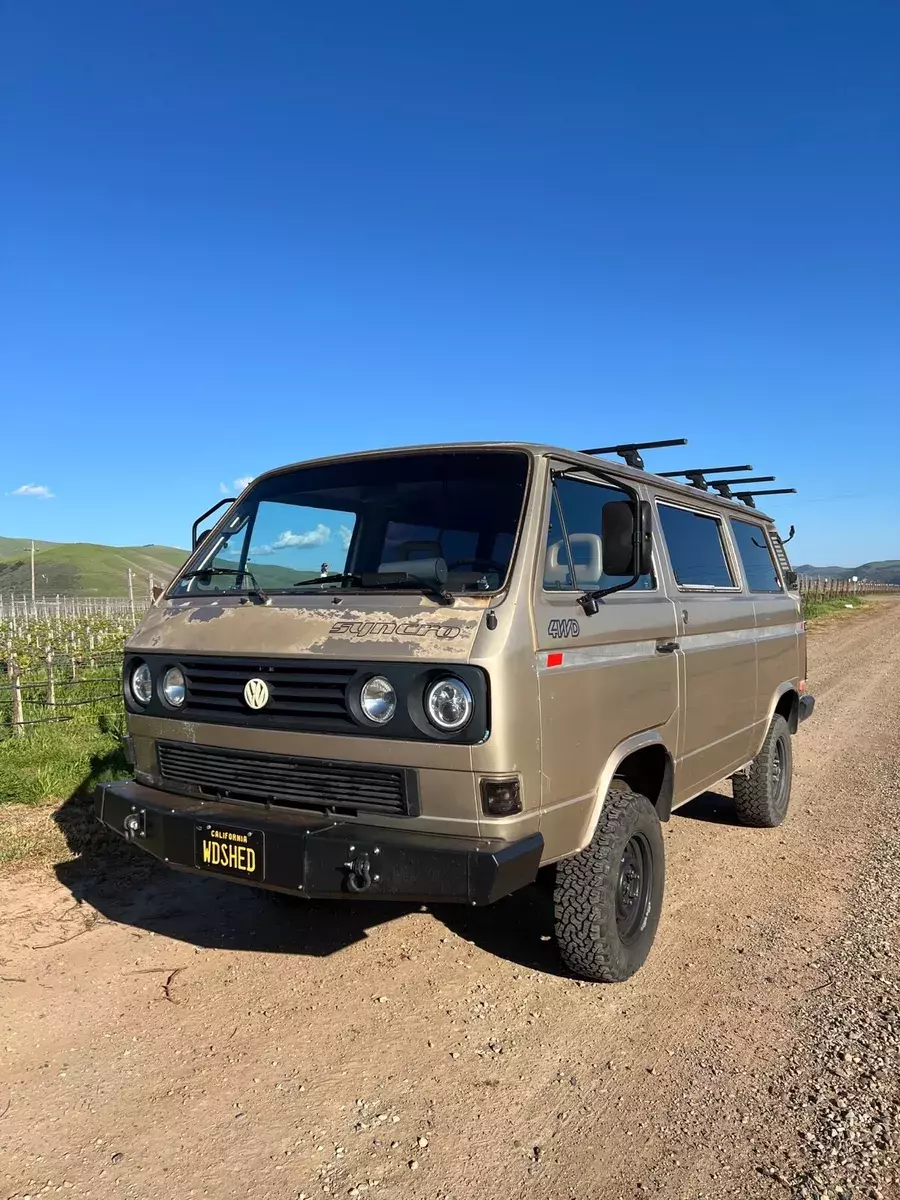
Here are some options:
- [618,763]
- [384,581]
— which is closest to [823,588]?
[618,763]

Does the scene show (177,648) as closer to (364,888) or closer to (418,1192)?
(364,888)

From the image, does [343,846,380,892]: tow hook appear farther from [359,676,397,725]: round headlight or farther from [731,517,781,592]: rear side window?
[731,517,781,592]: rear side window

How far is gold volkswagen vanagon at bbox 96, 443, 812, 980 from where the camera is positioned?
303cm

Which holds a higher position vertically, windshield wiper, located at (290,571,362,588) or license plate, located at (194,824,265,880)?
windshield wiper, located at (290,571,362,588)

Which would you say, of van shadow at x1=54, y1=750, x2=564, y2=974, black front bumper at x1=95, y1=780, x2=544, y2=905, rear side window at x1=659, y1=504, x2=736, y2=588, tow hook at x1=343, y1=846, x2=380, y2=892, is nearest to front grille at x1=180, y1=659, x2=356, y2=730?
black front bumper at x1=95, y1=780, x2=544, y2=905

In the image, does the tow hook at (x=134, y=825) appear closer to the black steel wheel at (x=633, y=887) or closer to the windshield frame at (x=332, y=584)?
the windshield frame at (x=332, y=584)

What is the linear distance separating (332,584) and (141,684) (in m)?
1.05

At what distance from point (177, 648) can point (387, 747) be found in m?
1.22

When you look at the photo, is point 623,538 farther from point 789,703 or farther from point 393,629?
point 789,703

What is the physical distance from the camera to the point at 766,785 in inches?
236

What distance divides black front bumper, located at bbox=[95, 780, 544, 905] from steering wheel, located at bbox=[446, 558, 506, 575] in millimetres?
1037

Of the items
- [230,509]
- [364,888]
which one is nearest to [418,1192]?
[364,888]

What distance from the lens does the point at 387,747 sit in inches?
123

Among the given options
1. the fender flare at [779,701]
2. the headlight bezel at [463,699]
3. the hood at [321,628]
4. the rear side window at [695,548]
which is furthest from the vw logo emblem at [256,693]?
the fender flare at [779,701]
